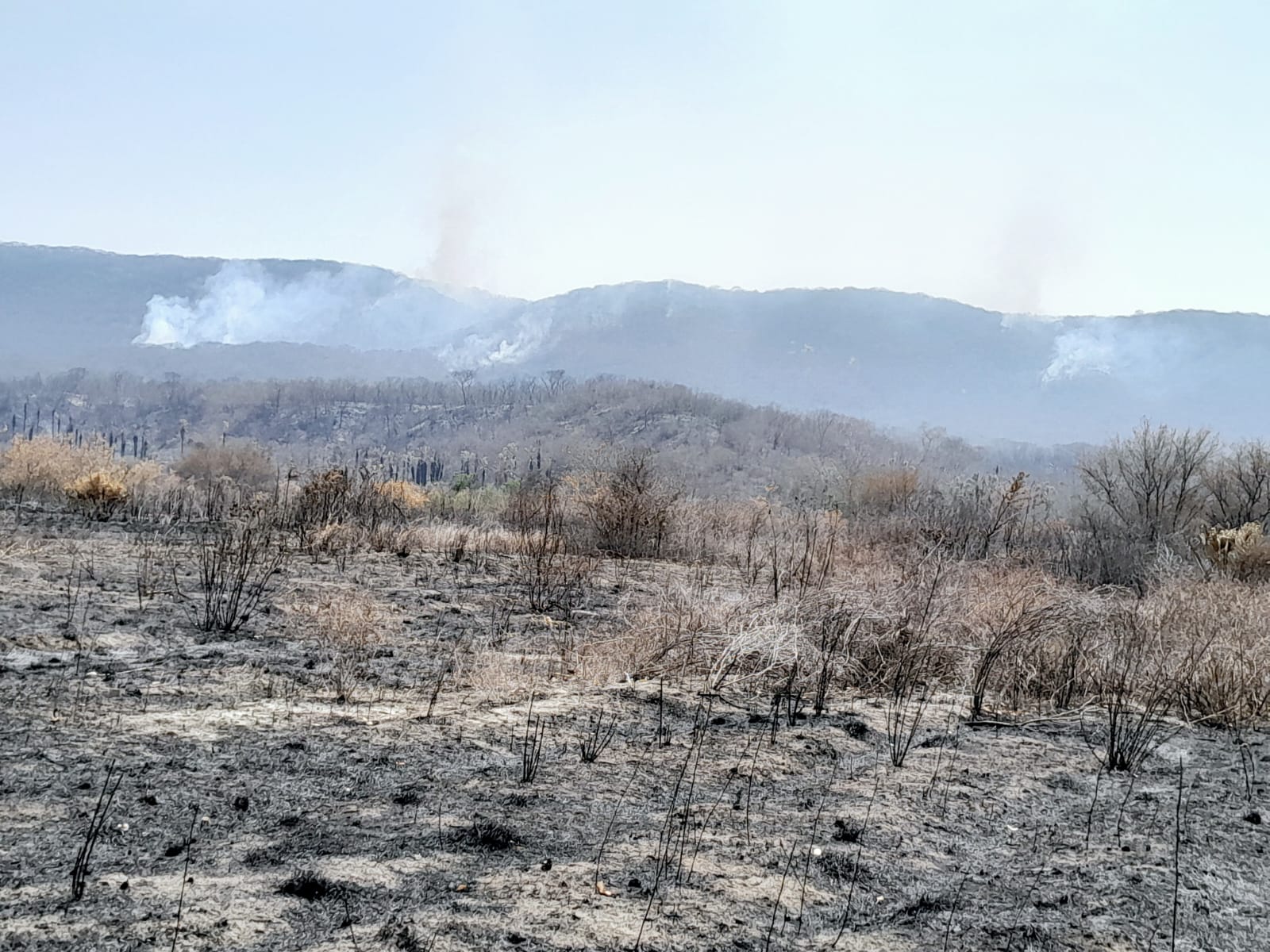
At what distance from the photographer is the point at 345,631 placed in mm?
6016

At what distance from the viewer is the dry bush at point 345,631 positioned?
16.0 ft

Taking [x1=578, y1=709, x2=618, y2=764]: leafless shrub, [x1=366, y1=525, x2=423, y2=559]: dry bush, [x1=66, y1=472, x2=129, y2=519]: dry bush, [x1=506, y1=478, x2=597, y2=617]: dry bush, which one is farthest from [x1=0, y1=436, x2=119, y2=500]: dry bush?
[x1=578, y1=709, x2=618, y2=764]: leafless shrub

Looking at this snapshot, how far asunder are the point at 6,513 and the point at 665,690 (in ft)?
40.3

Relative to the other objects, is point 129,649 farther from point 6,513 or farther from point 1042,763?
point 6,513

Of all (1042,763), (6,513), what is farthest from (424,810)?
(6,513)

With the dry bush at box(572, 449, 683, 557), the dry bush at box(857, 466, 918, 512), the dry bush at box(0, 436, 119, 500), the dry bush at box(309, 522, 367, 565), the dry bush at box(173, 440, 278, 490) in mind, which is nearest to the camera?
the dry bush at box(309, 522, 367, 565)

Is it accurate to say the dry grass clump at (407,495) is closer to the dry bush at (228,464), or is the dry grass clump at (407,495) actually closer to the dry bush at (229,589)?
the dry bush at (229,589)

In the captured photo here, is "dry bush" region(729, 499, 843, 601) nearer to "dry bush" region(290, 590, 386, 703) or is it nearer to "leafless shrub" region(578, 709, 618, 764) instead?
"leafless shrub" region(578, 709, 618, 764)

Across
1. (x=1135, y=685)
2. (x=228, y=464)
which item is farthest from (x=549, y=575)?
(x=228, y=464)

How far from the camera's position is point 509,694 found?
4.74 metres

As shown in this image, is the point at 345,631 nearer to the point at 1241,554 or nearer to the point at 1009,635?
the point at 1009,635

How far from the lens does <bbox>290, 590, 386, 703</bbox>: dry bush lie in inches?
192

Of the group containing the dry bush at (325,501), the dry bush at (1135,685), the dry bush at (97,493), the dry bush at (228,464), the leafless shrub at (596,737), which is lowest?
the dry bush at (228,464)

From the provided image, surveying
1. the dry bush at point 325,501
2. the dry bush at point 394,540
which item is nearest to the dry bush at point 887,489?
the dry bush at point 394,540
